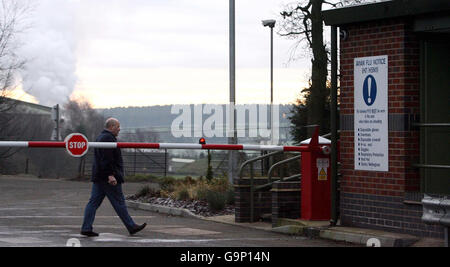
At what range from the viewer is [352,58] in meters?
12.3

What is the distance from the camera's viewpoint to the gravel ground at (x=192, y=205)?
16.5m

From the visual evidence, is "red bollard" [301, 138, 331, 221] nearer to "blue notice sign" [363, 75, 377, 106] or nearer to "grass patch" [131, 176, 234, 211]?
"blue notice sign" [363, 75, 377, 106]

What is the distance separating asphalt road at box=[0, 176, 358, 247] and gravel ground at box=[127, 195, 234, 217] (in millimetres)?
611

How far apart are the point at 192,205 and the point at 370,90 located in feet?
21.6

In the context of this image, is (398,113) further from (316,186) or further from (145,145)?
(145,145)

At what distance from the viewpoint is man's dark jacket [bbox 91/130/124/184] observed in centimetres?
1173

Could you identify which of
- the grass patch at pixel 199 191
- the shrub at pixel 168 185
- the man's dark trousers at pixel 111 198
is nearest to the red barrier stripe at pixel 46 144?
the man's dark trousers at pixel 111 198

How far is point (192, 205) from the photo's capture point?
57.3 ft

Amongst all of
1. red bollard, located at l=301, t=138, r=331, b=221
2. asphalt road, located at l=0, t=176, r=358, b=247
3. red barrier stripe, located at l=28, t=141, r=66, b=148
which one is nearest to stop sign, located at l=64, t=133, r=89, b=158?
red barrier stripe, located at l=28, t=141, r=66, b=148

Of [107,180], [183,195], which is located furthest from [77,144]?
[183,195]

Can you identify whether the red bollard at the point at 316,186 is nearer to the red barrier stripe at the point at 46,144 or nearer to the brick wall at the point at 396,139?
the brick wall at the point at 396,139
